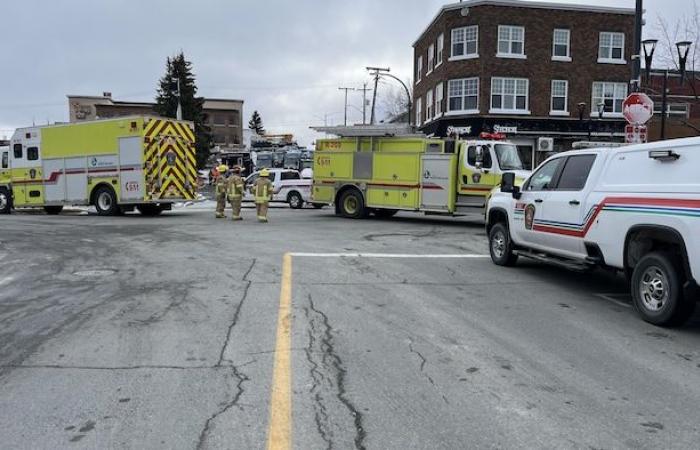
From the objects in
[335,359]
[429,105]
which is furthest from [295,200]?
[335,359]

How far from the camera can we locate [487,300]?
25.1 ft

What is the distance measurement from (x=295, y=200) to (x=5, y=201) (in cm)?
1123

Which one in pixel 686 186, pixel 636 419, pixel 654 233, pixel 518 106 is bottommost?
pixel 636 419

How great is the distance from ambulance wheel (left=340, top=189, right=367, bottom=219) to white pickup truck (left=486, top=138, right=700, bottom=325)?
10219 millimetres

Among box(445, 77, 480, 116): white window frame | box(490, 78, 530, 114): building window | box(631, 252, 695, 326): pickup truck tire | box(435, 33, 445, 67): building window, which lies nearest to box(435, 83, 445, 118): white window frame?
box(445, 77, 480, 116): white window frame

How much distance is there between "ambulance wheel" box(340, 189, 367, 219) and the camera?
19.5 metres

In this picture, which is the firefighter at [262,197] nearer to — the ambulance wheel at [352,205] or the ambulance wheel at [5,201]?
the ambulance wheel at [352,205]

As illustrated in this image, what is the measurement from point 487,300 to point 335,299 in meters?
1.86

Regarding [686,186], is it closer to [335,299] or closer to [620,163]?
[620,163]

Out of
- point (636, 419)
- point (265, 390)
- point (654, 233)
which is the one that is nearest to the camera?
point (636, 419)

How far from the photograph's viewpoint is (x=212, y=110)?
4173 inches

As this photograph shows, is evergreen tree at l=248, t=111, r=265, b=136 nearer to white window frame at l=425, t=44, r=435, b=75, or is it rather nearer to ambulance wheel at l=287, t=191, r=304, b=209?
white window frame at l=425, t=44, r=435, b=75

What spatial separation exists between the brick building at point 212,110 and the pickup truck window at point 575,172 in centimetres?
9286

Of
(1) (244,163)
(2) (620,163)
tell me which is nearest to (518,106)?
(1) (244,163)
